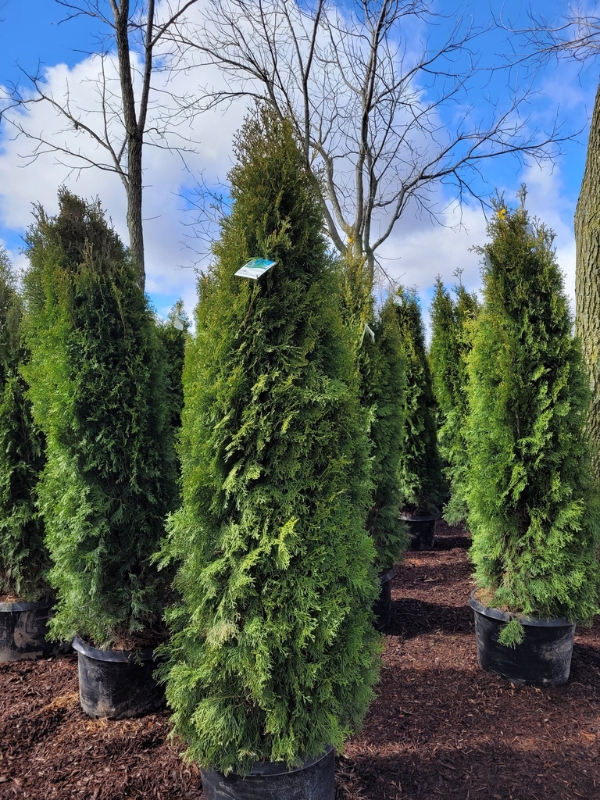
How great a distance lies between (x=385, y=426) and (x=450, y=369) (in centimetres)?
348

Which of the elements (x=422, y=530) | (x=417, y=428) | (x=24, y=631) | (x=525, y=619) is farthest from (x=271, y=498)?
(x=417, y=428)

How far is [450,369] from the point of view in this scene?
831cm

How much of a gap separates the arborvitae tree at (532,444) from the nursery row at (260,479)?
0.05 feet

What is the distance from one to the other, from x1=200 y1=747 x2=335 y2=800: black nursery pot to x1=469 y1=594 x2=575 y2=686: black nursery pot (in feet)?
6.55

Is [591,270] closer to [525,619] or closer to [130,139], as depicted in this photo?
[525,619]

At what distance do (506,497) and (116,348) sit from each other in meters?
2.95

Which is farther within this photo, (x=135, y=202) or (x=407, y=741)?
(x=135, y=202)

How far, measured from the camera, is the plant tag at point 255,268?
2297 millimetres

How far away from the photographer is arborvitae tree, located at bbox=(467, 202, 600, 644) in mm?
3797

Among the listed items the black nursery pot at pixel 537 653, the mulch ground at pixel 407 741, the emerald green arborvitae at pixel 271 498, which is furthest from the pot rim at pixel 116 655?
the black nursery pot at pixel 537 653

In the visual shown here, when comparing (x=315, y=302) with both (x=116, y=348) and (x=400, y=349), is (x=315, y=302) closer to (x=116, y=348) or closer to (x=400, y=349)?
Answer: (x=116, y=348)

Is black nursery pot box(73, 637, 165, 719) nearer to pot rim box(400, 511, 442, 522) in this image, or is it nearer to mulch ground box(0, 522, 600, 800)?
mulch ground box(0, 522, 600, 800)

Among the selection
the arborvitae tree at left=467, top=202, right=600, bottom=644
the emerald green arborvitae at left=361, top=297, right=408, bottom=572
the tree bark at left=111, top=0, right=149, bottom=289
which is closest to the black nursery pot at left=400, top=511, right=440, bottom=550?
the emerald green arborvitae at left=361, top=297, right=408, bottom=572

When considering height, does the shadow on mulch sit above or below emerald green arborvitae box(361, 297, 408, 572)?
below
